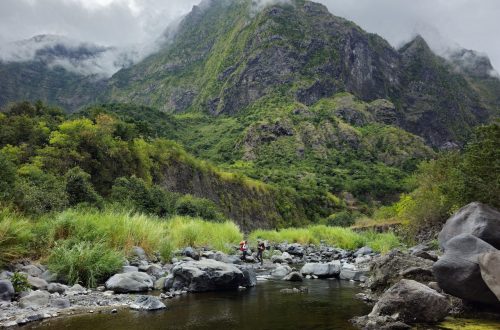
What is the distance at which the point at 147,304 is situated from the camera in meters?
8.80

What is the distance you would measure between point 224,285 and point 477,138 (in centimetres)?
988

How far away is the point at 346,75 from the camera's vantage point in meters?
179

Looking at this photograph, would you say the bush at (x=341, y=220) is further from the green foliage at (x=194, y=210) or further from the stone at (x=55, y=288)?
the stone at (x=55, y=288)

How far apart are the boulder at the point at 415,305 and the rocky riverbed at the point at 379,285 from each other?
2 cm

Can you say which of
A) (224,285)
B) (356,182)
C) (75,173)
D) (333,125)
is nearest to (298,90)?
(333,125)

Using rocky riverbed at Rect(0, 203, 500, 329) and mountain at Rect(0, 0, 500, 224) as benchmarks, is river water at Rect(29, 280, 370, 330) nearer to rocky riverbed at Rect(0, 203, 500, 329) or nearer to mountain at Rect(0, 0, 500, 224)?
rocky riverbed at Rect(0, 203, 500, 329)

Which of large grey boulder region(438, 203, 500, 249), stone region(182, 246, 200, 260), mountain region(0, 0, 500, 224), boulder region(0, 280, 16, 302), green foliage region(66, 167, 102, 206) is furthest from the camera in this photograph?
mountain region(0, 0, 500, 224)

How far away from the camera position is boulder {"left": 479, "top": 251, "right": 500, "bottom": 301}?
726cm

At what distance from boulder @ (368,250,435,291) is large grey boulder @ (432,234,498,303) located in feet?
4.59

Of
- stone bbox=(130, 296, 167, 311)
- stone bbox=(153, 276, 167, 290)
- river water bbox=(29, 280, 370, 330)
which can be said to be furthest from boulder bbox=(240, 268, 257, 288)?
stone bbox=(130, 296, 167, 311)

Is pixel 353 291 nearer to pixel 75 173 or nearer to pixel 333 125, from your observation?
pixel 75 173

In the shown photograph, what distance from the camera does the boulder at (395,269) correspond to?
1009 cm

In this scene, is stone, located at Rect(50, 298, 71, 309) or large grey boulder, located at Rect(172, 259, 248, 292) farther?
large grey boulder, located at Rect(172, 259, 248, 292)

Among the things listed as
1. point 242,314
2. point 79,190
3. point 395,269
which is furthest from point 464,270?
point 79,190
